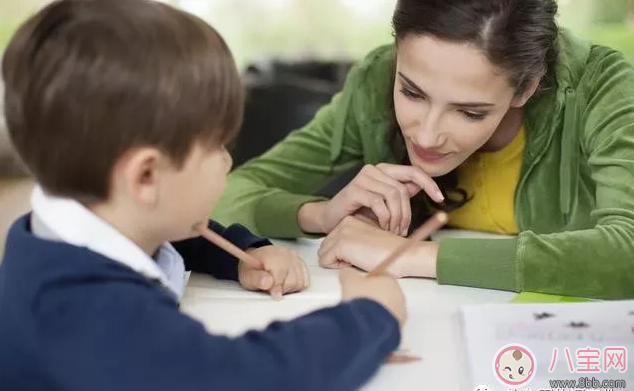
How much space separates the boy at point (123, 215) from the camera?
26.5 inches

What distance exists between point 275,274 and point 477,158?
0.48 meters

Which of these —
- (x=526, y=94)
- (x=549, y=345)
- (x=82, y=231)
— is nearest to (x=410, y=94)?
(x=526, y=94)

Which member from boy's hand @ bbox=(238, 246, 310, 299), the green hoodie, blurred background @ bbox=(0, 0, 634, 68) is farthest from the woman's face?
blurred background @ bbox=(0, 0, 634, 68)

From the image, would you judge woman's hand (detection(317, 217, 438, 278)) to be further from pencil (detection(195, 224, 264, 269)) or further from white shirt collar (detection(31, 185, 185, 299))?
white shirt collar (detection(31, 185, 185, 299))

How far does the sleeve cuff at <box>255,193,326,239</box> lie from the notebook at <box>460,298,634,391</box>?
1.28 ft

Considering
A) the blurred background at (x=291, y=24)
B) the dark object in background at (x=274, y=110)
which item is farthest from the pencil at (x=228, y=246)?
the blurred background at (x=291, y=24)

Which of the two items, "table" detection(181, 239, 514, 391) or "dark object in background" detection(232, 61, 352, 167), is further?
"dark object in background" detection(232, 61, 352, 167)

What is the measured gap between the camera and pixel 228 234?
3.51 feet

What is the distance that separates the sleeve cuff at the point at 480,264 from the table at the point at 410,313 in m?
0.01

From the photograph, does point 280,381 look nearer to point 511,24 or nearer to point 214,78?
point 214,78

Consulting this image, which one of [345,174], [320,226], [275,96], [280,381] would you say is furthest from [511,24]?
[275,96]

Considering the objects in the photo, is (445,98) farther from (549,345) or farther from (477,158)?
(549,345)

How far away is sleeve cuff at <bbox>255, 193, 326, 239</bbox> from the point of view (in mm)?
1230

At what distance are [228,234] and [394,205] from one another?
245 millimetres
